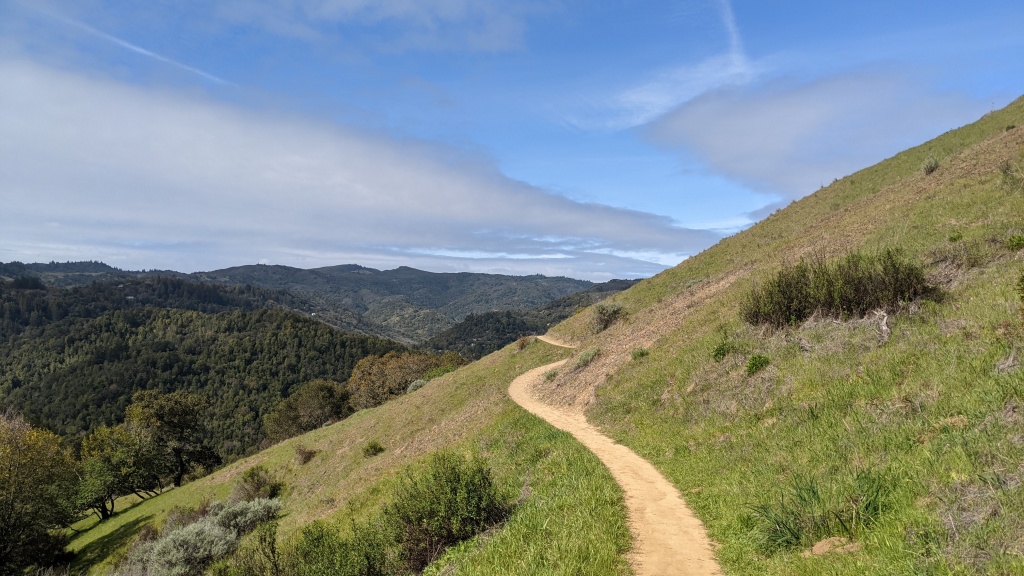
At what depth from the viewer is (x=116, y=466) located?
5112 cm

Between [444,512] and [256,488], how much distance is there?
31.3 meters

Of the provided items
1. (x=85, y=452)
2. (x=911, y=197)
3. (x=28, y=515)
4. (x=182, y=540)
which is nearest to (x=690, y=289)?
(x=911, y=197)

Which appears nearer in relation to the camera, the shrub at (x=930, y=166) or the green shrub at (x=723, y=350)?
the green shrub at (x=723, y=350)

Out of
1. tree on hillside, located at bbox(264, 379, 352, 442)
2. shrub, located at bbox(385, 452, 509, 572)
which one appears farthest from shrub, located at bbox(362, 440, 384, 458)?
tree on hillside, located at bbox(264, 379, 352, 442)

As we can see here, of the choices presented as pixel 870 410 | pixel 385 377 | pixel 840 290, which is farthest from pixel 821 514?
pixel 385 377

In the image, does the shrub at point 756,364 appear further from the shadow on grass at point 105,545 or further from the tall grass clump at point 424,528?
the shadow on grass at point 105,545

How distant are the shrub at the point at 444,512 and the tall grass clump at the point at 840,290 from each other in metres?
12.2

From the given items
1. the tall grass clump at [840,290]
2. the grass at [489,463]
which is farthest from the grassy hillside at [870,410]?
the grass at [489,463]

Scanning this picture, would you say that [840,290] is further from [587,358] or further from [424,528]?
[587,358]

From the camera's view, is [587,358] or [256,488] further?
[256,488]

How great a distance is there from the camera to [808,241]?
31.1 meters

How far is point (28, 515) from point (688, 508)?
4665 cm

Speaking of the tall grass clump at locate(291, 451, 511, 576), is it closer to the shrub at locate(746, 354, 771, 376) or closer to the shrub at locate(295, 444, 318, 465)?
the shrub at locate(746, 354, 771, 376)

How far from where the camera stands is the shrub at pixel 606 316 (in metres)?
40.1
